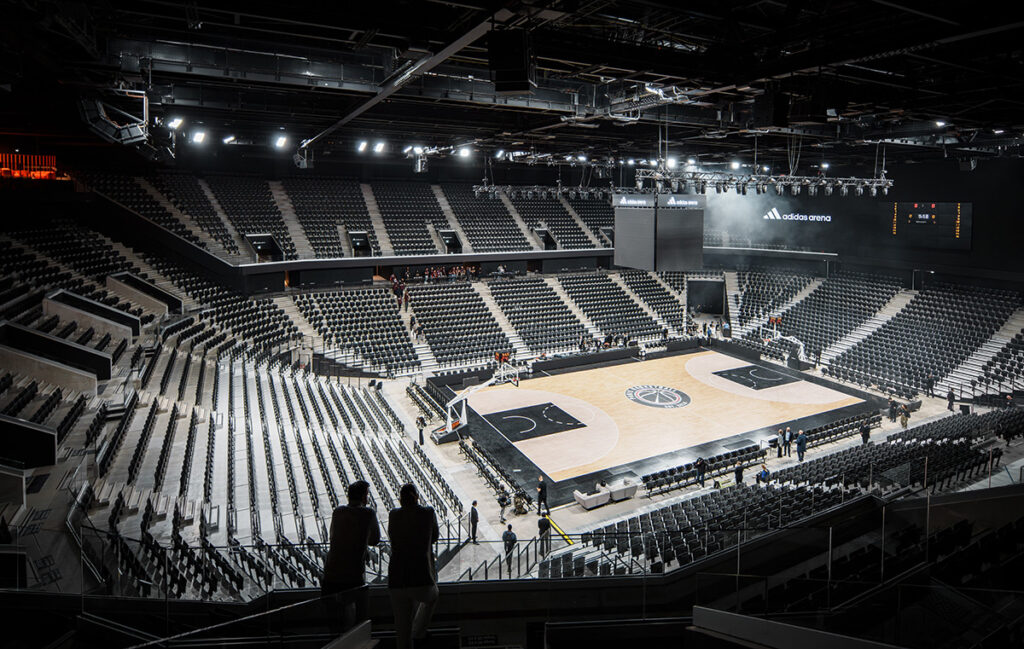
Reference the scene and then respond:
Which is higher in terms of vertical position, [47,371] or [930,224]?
[930,224]

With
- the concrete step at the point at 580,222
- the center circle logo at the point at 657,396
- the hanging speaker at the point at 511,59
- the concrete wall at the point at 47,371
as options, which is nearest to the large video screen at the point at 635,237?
the center circle logo at the point at 657,396

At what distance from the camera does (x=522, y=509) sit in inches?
593

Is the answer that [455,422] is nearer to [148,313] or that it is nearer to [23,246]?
[148,313]

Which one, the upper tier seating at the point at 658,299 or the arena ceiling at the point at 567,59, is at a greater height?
the arena ceiling at the point at 567,59

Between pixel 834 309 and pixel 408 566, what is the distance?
110 feet

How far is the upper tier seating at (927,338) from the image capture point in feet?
83.9

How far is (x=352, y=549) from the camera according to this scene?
5000mm

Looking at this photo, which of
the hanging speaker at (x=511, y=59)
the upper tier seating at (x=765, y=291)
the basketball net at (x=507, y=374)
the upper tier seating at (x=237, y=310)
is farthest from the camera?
the upper tier seating at (x=765, y=291)

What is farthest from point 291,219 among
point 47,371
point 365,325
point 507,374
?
point 47,371

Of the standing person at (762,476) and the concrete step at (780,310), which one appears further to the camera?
the concrete step at (780,310)

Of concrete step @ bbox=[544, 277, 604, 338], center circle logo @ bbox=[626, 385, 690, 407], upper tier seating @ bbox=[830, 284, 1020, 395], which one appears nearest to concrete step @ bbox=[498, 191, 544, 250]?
concrete step @ bbox=[544, 277, 604, 338]

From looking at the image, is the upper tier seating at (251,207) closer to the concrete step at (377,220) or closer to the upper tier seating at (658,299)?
the concrete step at (377,220)

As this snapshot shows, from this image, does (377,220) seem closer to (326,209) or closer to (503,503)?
(326,209)

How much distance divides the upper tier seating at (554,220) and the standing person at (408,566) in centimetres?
3470
